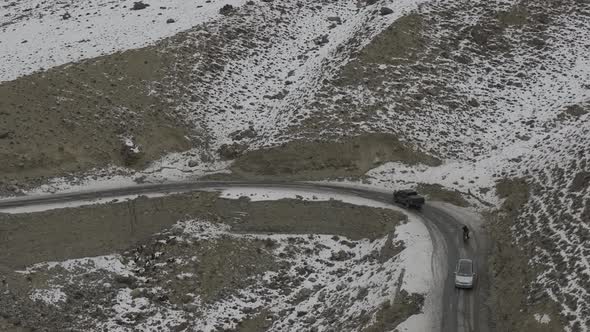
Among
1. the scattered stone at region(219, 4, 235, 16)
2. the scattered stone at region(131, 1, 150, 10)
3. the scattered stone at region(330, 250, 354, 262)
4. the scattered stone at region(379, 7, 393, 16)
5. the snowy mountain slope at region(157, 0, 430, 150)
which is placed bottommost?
the scattered stone at region(330, 250, 354, 262)

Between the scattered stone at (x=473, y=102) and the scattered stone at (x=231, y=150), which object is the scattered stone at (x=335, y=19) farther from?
the scattered stone at (x=231, y=150)

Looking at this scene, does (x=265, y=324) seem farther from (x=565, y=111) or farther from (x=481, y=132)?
(x=565, y=111)

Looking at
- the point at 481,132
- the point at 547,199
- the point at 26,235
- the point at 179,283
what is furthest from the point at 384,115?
the point at 26,235

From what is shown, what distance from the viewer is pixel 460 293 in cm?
2275

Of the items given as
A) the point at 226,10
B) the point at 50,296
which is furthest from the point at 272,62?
the point at 50,296

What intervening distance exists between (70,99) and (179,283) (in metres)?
20.1

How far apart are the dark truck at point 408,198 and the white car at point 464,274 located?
924 centimetres

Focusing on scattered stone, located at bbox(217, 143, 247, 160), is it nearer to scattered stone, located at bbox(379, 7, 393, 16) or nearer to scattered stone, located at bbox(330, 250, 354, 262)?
scattered stone, located at bbox(330, 250, 354, 262)

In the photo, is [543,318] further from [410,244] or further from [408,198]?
[408,198]

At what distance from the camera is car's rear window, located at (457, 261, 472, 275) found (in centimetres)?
2333

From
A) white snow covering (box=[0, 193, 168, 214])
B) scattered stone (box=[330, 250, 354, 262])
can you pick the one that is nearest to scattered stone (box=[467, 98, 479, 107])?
scattered stone (box=[330, 250, 354, 262])

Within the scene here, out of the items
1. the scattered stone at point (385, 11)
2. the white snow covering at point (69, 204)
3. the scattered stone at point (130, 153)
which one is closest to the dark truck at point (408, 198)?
the white snow covering at point (69, 204)

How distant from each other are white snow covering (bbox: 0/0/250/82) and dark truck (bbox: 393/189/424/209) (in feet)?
88.5

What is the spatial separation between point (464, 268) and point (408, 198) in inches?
396
